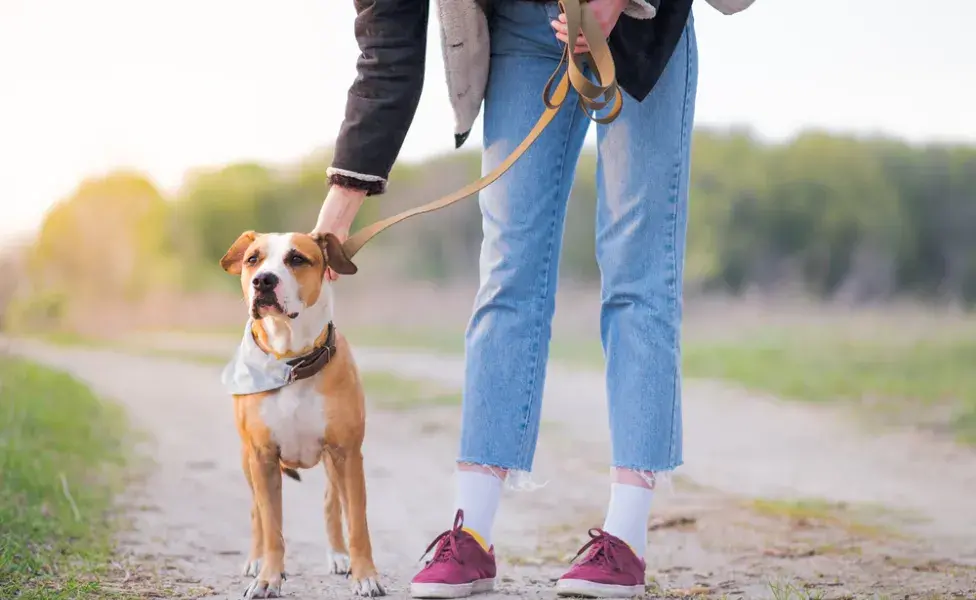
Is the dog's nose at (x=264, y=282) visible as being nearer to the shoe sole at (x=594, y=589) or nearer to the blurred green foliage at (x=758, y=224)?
the shoe sole at (x=594, y=589)

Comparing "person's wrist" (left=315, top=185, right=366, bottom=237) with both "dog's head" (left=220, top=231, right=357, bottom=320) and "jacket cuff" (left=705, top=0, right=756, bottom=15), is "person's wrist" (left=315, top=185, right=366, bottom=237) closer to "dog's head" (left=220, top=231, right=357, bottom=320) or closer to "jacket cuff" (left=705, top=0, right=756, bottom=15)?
"dog's head" (left=220, top=231, right=357, bottom=320)

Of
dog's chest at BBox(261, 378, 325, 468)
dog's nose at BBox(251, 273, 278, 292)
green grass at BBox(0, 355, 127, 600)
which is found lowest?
green grass at BBox(0, 355, 127, 600)

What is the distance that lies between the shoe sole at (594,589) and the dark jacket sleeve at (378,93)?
1020mm

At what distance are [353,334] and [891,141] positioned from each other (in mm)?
6582

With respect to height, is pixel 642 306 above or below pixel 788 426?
above

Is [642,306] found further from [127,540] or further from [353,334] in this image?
[353,334]

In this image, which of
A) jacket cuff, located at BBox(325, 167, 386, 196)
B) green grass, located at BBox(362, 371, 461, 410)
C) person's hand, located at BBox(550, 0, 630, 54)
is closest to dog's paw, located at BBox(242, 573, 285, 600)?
jacket cuff, located at BBox(325, 167, 386, 196)

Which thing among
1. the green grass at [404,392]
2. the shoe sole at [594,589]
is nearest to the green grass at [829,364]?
the green grass at [404,392]

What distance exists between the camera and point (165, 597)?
258 centimetres

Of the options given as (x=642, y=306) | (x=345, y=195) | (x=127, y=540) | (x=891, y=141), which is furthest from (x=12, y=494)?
(x=891, y=141)

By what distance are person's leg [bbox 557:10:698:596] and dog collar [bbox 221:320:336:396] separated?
69 cm

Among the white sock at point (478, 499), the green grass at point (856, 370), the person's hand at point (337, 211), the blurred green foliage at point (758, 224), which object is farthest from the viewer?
the blurred green foliage at point (758, 224)

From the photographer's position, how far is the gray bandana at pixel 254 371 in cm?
256

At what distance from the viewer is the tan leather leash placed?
2.44 m
